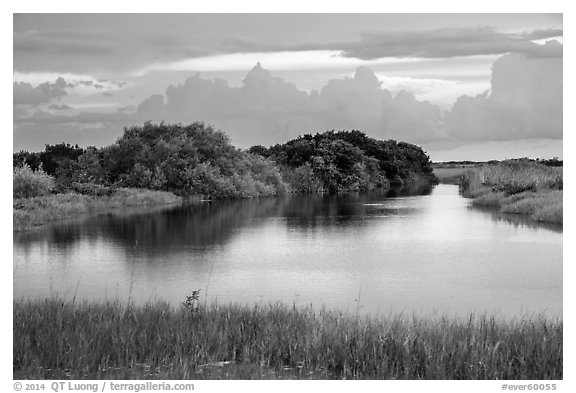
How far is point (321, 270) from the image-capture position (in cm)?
1816

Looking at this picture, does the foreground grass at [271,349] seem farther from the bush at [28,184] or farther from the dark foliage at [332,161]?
the dark foliage at [332,161]

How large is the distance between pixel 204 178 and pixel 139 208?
975 centimetres

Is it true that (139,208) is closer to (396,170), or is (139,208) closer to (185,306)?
(185,306)

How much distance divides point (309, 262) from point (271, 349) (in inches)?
398

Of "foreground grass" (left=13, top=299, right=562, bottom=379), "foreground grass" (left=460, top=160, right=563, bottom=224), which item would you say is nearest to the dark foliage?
"foreground grass" (left=460, top=160, right=563, bottom=224)

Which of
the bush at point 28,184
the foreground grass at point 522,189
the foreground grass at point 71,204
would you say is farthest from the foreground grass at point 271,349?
the bush at point 28,184

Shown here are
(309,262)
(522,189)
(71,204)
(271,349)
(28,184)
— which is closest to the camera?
(271,349)

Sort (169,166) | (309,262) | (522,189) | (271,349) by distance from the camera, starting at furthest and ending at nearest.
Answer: (169,166)
(522,189)
(309,262)
(271,349)

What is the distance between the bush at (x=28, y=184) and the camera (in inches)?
1224

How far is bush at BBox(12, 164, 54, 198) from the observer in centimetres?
3109

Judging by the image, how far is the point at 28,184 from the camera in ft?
104

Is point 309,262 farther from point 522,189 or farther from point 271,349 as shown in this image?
point 522,189

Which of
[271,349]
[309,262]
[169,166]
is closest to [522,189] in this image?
[309,262]
